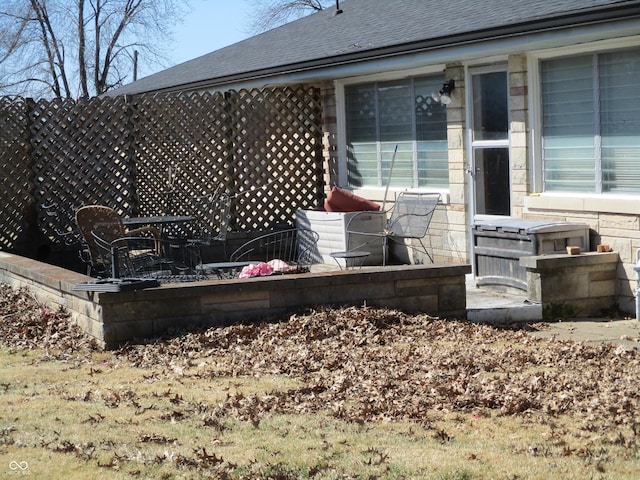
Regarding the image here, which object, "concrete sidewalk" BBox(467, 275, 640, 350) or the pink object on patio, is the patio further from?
the pink object on patio

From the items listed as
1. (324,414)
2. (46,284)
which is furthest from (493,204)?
(324,414)

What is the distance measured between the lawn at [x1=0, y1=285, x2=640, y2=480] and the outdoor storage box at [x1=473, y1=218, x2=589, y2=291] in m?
1.12

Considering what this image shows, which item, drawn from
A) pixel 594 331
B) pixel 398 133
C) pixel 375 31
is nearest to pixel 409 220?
pixel 398 133

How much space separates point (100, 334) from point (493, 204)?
17.2 feet

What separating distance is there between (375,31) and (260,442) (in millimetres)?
8922

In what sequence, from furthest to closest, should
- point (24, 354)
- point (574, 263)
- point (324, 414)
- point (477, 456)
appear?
point (574, 263)
point (24, 354)
point (324, 414)
point (477, 456)

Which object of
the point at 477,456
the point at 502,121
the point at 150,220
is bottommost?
the point at 477,456

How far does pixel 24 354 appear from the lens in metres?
8.52

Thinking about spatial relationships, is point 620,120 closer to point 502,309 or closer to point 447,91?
point 502,309

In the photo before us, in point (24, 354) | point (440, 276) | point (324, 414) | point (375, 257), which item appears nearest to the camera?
point (324, 414)

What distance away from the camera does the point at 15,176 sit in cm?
1370

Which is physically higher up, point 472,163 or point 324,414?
point 472,163

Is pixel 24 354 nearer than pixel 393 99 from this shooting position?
Yes

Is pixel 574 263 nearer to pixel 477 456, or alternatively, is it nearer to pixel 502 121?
pixel 502 121
